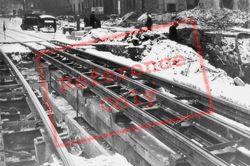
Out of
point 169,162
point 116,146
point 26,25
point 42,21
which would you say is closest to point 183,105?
point 116,146

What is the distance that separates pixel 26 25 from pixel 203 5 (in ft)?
65.2

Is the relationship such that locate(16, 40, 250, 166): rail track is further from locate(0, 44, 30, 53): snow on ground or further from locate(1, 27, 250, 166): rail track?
locate(0, 44, 30, 53): snow on ground

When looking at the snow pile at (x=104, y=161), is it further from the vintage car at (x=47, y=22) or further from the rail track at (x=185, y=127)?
the vintage car at (x=47, y=22)

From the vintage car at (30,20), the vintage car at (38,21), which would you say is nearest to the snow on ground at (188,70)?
the vintage car at (38,21)

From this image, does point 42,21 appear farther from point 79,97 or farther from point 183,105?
point 183,105

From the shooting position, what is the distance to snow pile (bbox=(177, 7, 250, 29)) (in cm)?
2319

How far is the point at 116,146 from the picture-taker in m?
6.95

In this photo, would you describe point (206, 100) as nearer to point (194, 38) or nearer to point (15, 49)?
point (194, 38)

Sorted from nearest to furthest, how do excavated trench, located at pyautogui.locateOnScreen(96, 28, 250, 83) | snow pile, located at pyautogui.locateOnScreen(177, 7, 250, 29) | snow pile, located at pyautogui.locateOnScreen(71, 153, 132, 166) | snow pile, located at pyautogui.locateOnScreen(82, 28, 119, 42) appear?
snow pile, located at pyautogui.locateOnScreen(71, 153, 132, 166)
excavated trench, located at pyautogui.locateOnScreen(96, 28, 250, 83)
snow pile, located at pyautogui.locateOnScreen(82, 28, 119, 42)
snow pile, located at pyautogui.locateOnScreen(177, 7, 250, 29)

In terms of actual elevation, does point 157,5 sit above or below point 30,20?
above

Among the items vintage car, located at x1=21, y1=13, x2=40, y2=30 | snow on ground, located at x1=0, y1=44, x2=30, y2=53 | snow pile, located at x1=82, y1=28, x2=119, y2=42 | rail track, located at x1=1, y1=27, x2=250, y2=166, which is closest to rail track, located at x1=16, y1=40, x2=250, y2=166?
rail track, located at x1=1, y1=27, x2=250, y2=166

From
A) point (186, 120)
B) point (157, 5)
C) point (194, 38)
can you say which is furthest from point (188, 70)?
point (157, 5)

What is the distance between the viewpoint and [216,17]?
2525 cm

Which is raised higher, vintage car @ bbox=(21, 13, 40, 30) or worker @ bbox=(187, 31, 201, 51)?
vintage car @ bbox=(21, 13, 40, 30)
